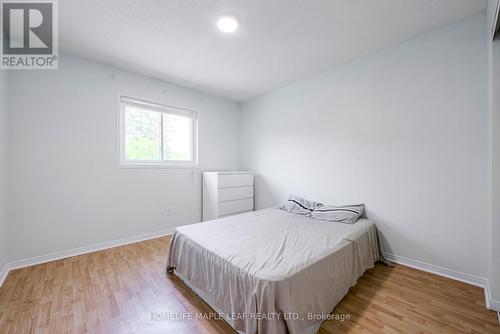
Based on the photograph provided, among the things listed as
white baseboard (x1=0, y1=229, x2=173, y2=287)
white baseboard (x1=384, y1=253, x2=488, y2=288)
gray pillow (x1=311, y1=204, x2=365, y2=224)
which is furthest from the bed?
white baseboard (x1=0, y1=229, x2=173, y2=287)

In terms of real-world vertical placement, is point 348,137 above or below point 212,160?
above

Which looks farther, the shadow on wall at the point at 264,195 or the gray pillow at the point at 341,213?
the shadow on wall at the point at 264,195

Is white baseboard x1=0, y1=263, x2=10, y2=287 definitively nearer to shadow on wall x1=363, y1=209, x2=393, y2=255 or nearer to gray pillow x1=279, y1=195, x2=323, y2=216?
gray pillow x1=279, y1=195, x2=323, y2=216

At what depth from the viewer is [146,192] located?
3100 millimetres

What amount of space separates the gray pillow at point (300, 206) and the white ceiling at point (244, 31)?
6.50 feet

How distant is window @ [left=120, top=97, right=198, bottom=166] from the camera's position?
301 cm

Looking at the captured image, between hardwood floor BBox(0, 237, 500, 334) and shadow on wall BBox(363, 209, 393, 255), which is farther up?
shadow on wall BBox(363, 209, 393, 255)

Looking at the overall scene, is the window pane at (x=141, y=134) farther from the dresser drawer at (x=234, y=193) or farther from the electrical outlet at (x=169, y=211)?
the dresser drawer at (x=234, y=193)

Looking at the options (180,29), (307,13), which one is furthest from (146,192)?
(307,13)

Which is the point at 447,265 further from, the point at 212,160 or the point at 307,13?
the point at 212,160

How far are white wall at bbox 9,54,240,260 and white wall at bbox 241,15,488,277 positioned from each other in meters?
2.56

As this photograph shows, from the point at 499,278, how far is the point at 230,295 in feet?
6.76

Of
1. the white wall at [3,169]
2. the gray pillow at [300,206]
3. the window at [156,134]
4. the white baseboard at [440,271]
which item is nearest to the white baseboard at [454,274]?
the white baseboard at [440,271]

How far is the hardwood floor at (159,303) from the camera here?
4.54ft
